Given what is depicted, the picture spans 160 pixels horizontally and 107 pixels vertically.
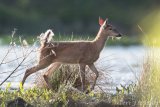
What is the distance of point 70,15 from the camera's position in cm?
4450

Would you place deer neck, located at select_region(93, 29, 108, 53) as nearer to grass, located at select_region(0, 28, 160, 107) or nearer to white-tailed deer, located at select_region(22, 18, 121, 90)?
white-tailed deer, located at select_region(22, 18, 121, 90)

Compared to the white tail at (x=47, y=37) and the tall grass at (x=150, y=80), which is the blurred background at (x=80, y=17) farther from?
the tall grass at (x=150, y=80)

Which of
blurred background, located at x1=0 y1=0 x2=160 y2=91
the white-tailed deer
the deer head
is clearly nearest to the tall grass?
the deer head

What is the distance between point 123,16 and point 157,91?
99.4ft

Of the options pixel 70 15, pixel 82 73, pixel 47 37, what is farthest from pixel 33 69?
pixel 70 15

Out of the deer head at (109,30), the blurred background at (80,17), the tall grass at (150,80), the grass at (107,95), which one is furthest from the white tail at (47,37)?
the blurred background at (80,17)

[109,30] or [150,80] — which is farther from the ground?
[109,30]

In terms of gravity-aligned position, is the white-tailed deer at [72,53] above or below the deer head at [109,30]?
below

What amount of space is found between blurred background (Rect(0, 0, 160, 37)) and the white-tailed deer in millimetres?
21554

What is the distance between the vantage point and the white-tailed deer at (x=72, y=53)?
1652 centimetres

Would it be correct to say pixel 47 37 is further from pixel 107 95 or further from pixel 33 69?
pixel 107 95

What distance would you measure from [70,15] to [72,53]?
2777 cm

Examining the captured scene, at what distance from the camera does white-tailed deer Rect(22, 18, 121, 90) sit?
54.2 feet

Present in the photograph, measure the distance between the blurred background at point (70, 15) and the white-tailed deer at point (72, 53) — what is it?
21.6 metres
